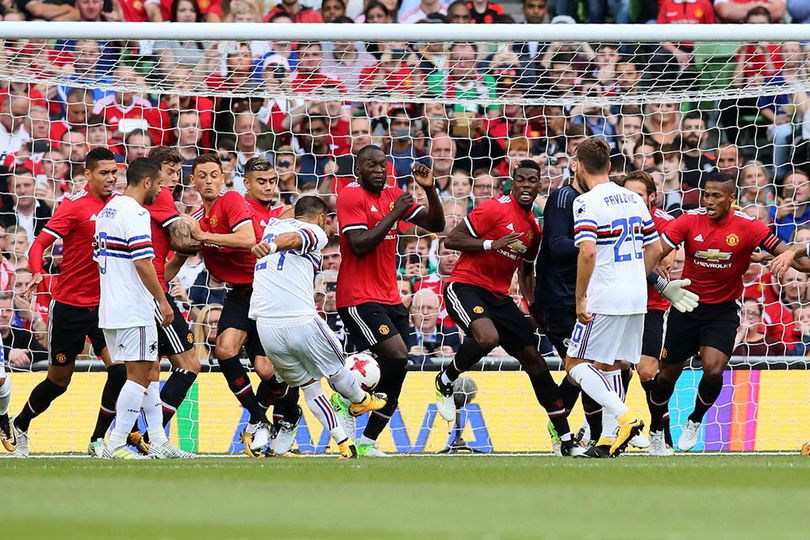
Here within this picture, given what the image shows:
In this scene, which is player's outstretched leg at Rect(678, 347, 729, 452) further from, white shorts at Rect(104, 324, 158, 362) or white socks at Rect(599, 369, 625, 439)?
white shorts at Rect(104, 324, 158, 362)

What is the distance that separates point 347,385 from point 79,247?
2.45m

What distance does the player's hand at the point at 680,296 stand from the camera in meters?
9.34

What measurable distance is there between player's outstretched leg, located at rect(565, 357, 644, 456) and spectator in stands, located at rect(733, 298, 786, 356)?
154 inches

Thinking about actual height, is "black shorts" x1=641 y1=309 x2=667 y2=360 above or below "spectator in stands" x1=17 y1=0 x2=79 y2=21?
below

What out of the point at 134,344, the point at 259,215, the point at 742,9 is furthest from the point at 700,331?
the point at 742,9

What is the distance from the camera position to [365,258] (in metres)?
9.92

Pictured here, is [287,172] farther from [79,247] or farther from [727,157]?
[727,157]

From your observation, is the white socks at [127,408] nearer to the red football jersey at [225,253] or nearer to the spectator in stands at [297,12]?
the red football jersey at [225,253]

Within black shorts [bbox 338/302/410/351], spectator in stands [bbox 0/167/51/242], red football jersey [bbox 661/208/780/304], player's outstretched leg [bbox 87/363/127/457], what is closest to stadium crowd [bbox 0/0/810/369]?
spectator in stands [bbox 0/167/51/242]

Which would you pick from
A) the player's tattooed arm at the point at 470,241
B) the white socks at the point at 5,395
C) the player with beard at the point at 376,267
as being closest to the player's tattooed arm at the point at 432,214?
the player with beard at the point at 376,267

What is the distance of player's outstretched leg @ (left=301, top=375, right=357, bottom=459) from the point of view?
8.99 meters

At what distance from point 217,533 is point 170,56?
798cm

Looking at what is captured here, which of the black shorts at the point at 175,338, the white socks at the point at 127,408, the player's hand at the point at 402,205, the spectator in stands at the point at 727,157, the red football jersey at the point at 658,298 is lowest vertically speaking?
the white socks at the point at 127,408

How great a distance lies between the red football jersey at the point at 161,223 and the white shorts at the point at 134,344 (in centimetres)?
102
